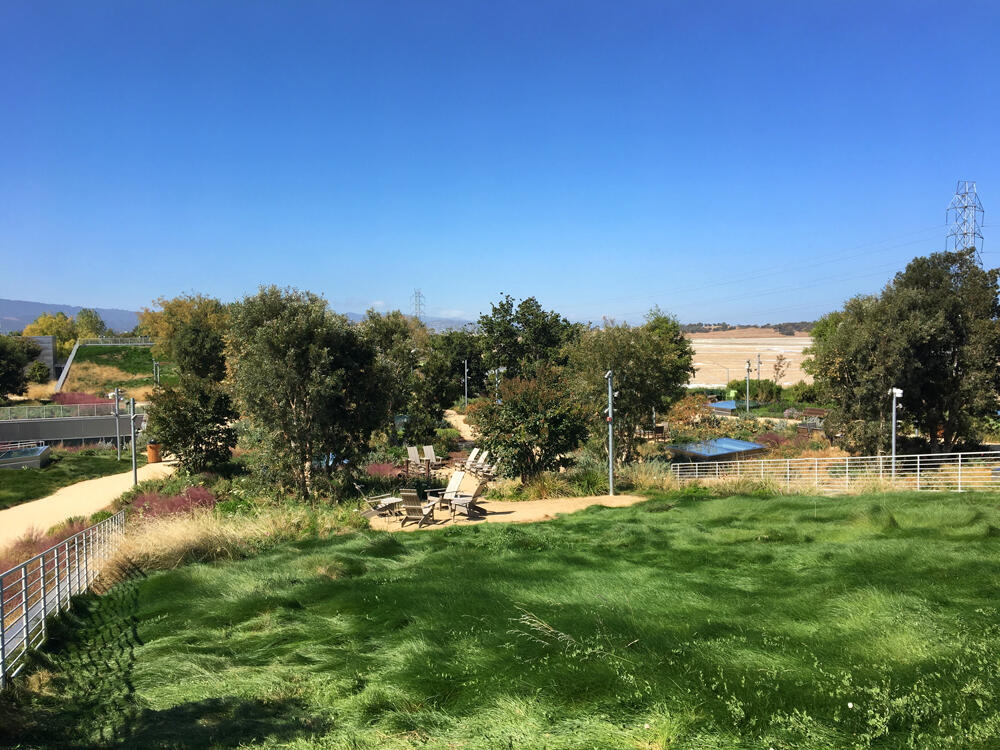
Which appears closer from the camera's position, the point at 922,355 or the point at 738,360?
the point at 922,355

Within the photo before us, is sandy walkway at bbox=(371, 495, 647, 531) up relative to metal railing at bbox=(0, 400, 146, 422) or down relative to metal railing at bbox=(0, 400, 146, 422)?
down

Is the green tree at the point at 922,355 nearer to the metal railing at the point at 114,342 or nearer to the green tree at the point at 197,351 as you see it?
the green tree at the point at 197,351

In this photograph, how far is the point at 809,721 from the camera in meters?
3.60

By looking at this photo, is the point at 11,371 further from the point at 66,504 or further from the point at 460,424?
the point at 460,424

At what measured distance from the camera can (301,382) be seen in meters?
14.5

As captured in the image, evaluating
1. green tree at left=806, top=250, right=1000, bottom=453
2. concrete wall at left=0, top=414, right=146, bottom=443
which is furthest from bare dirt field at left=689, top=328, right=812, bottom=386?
concrete wall at left=0, top=414, right=146, bottom=443

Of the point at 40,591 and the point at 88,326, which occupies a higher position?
the point at 88,326

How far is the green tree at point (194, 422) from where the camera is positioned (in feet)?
66.7

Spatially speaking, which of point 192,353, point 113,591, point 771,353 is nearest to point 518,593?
point 113,591

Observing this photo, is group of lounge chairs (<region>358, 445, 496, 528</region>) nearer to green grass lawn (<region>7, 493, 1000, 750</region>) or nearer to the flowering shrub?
green grass lawn (<region>7, 493, 1000, 750</region>)

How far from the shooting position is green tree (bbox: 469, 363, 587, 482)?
647 inches

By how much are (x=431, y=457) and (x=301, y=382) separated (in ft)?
21.3

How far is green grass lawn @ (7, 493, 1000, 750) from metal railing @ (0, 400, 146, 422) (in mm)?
28863

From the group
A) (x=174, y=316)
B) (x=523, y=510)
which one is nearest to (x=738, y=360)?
(x=174, y=316)
